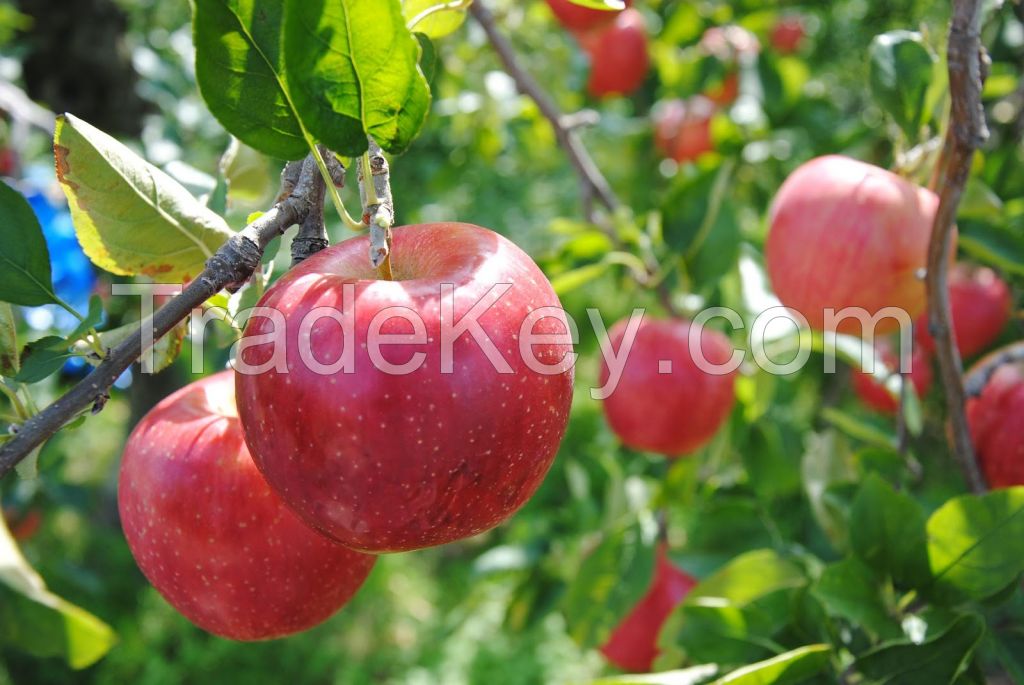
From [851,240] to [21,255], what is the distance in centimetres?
62

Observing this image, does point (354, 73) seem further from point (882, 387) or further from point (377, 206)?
point (882, 387)

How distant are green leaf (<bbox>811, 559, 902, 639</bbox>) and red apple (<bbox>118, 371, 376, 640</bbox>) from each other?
33cm

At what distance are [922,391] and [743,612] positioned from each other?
0.80 metres

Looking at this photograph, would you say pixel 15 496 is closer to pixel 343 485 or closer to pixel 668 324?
pixel 668 324

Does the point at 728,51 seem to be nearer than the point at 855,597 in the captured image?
No

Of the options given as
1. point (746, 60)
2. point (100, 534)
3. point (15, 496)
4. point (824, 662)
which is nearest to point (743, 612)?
point (824, 662)

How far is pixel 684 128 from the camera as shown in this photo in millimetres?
1619

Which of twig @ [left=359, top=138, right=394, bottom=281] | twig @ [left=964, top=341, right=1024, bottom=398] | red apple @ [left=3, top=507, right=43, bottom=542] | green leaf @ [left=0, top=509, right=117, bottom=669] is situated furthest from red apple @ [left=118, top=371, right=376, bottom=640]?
red apple @ [left=3, top=507, right=43, bottom=542]

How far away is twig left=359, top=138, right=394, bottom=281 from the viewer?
0.43 metres

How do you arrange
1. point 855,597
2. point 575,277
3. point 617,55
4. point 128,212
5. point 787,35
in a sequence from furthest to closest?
1. point 787,35
2. point 617,55
3. point 575,277
4. point 855,597
5. point 128,212

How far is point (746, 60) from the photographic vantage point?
1441 mm

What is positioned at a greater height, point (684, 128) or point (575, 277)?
point (575, 277)

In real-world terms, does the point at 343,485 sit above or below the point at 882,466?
above

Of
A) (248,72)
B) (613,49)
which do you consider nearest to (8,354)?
(248,72)
